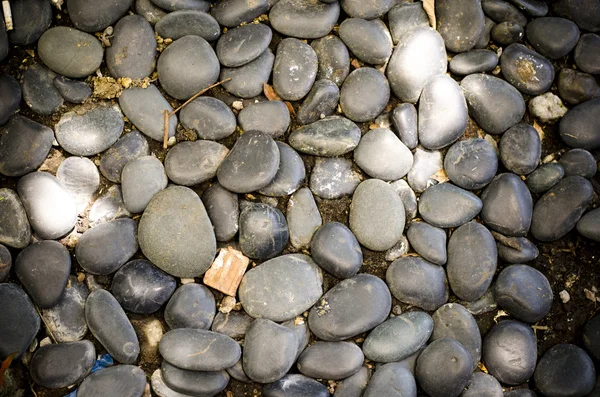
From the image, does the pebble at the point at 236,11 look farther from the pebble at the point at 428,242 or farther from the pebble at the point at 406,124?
the pebble at the point at 428,242

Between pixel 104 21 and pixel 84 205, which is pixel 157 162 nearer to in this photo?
pixel 84 205

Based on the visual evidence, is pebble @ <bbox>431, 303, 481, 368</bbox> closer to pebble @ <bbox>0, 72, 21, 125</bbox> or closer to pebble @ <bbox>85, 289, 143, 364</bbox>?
pebble @ <bbox>85, 289, 143, 364</bbox>

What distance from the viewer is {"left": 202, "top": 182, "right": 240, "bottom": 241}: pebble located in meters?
1.17

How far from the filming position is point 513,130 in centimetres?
128

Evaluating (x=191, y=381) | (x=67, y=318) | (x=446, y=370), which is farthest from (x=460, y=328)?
(x=67, y=318)

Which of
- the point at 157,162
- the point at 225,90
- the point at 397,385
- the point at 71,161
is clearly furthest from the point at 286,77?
the point at 397,385

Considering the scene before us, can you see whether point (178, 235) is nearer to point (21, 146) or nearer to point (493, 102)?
point (21, 146)

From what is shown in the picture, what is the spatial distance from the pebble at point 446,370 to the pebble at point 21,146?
2.83ft

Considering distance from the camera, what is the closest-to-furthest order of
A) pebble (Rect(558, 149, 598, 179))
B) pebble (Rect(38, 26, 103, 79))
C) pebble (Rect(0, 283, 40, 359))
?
pebble (Rect(0, 283, 40, 359)) < pebble (Rect(38, 26, 103, 79)) < pebble (Rect(558, 149, 598, 179))

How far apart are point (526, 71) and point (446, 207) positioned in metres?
0.37

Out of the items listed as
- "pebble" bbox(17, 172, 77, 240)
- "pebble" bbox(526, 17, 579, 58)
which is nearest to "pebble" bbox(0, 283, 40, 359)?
"pebble" bbox(17, 172, 77, 240)

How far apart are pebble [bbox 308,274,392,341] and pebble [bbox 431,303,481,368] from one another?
0.11 meters

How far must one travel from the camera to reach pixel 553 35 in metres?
1.31

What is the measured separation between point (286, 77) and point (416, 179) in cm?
35
